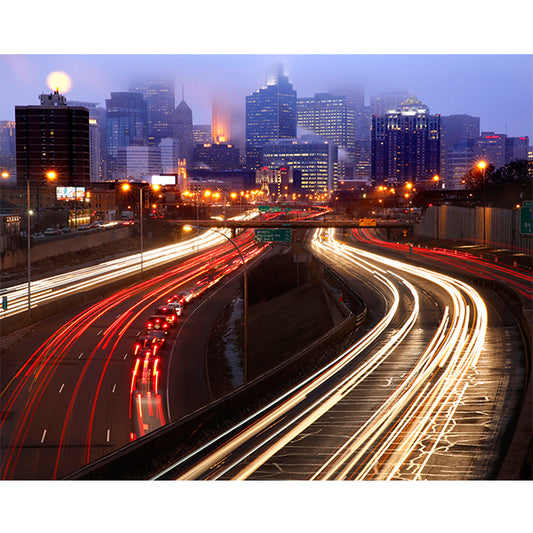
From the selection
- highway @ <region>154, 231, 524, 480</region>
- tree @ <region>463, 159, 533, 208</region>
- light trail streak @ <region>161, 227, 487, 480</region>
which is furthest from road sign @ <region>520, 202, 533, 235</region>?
tree @ <region>463, 159, 533, 208</region>

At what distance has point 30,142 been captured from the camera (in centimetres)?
15125

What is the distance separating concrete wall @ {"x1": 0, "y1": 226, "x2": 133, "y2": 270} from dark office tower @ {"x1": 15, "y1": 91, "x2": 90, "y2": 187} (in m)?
55.9

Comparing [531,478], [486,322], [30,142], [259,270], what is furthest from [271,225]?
[30,142]

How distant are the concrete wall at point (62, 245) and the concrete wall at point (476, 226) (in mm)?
44154

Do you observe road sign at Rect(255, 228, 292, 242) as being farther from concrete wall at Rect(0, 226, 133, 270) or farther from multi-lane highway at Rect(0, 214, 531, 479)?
concrete wall at Rect(0, 226, 133, 270)

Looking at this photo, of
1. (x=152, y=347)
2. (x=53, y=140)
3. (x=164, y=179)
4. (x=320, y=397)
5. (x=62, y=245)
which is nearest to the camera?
(x=320, y=397)

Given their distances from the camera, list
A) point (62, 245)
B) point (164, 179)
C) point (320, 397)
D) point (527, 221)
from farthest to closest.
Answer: point (164, 179) → point (62, 245) → point (527, 221) → point (320, 397)

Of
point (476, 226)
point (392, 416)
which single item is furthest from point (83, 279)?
point (392, 416)

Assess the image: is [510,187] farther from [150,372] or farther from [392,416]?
[392,416]

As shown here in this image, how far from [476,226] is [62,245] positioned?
47.3 meters

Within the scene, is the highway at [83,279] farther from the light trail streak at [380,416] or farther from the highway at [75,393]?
the light trail streak at [380,416]

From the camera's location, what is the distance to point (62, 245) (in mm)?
80562

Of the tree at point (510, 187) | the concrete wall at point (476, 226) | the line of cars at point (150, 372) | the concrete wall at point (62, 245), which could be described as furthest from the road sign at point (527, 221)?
the concrete wall at point (62, 245)

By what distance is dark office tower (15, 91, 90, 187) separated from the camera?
150 metres
